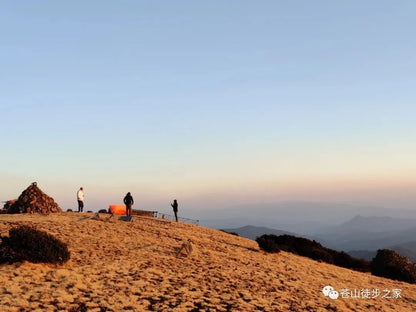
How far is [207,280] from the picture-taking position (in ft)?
44.1

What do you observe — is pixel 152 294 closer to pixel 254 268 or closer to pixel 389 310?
pixel 254 268

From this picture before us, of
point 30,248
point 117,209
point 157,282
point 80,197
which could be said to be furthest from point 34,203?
point 157,282

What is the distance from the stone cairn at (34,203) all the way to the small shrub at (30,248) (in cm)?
1878

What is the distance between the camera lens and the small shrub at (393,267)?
25920mm

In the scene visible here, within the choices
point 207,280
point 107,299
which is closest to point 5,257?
point 107,299

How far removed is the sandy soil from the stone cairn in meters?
10.6

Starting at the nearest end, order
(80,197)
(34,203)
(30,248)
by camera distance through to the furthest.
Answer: (30,248) < (34,203) < (80,197)

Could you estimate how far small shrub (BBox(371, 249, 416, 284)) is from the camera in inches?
1020

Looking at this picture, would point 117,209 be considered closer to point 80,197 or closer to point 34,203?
point 80,197

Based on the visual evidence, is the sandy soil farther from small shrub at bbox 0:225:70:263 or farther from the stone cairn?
the stone cairn

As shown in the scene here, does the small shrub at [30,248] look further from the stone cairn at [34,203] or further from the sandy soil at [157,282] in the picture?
the stone cairn at [34,203]

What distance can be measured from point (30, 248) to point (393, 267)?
26.7m

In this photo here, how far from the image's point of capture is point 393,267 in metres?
26.7

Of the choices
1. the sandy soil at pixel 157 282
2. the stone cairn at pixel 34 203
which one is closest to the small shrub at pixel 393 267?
the sandy soil at pixel 157 282
